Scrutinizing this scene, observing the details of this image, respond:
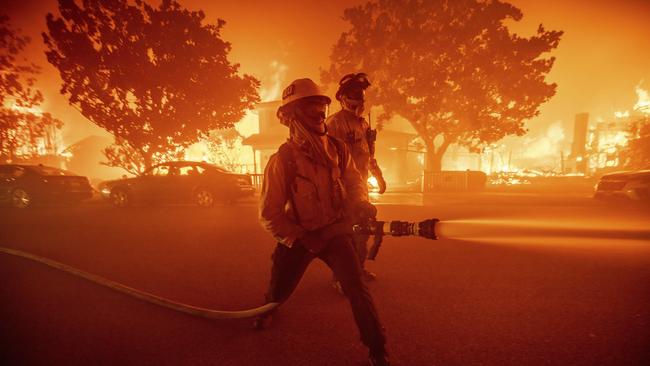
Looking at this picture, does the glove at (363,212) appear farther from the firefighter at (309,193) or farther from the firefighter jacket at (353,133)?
the firefighter jacket at (353,133)

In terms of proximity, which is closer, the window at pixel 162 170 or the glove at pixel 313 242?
the glove at pixel 313 242

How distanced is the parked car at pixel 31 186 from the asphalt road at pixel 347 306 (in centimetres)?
628

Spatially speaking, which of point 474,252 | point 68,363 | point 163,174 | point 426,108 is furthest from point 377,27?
point 68,363

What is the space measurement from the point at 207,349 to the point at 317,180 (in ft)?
5.46

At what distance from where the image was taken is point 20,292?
359 cm

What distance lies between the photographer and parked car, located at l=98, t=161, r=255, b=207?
36.0ft

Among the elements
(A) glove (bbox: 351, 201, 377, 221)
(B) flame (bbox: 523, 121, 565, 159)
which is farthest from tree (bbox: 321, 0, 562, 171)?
(B) flame (bbox: 523, 121, 565, 159)

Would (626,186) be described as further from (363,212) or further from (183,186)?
(183,186)

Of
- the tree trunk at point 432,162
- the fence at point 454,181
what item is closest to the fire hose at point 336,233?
the fence at point 454,181

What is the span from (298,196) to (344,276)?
640 mm

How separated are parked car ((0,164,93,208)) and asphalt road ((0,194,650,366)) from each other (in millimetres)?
6282

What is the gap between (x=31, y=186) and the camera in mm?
10859

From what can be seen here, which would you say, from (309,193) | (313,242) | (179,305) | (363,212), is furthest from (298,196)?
(179,305)

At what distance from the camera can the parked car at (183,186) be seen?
1096 centimetres
